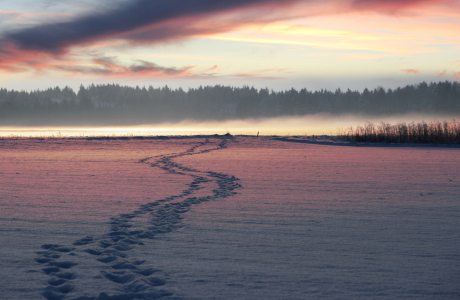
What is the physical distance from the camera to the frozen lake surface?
3.10 m

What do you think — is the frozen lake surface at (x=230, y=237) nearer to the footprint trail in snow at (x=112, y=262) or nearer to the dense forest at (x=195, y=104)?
the footprint trail in snow at (x=112, y=262)

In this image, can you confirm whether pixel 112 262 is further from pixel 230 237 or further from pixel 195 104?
pixel 195 104

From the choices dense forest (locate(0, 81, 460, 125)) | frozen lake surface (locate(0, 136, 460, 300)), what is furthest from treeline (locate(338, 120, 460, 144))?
dense forest (locate(0, 81, 460, 125))

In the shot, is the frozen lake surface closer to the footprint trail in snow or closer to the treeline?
the footprint trail in snow

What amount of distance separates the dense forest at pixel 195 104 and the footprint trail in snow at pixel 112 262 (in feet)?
378

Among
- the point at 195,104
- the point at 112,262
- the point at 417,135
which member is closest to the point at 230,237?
the point at 112,262

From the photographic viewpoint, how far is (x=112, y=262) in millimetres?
3578

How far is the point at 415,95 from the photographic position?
116 meters

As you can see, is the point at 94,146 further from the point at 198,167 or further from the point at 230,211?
the point at 230,211

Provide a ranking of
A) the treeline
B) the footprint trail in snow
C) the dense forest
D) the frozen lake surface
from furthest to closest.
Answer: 1. the dense forest
2. the treeline
3. the frozen lake surface
4. the footprint trail in snow

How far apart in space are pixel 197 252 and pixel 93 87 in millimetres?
147671

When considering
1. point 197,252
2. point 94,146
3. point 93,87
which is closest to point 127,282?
point 197,252

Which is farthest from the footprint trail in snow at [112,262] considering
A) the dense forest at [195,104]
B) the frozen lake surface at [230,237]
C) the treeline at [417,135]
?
the dense forest at [195,104]

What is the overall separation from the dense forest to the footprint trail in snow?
115 meters
